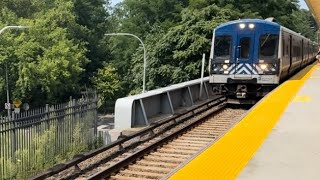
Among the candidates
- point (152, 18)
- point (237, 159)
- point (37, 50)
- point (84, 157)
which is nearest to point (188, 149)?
point (84, 157)

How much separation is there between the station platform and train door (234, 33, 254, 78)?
4.59 m

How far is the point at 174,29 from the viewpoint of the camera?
104 ft

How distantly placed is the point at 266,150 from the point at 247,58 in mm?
9501

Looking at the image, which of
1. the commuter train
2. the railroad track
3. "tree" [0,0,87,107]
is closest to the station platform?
the railroad track

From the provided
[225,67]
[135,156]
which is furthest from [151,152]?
[225,67]

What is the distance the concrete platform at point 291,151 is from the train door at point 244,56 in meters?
4.97

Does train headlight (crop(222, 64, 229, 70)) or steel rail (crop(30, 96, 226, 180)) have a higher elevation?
train headlight (crop(222, 64, 229, 70))

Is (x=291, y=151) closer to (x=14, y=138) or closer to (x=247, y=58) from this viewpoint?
(x=14, y=138)

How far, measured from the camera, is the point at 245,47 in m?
16.2

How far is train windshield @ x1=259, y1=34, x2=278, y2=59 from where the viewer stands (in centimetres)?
1586

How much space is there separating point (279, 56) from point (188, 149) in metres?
7.27

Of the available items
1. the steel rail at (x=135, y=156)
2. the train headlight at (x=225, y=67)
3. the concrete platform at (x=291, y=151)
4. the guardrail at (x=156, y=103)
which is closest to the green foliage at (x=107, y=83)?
the guardrail at (x=156, y=103)

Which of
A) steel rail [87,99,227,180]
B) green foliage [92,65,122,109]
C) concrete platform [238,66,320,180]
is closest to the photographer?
concrete platform [238,66,320,180]

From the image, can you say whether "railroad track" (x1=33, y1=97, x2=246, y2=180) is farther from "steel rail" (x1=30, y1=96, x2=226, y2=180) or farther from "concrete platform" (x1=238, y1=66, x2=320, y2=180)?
"concrete platform" (x1=238, y1=66, x2=320, y2=180)
